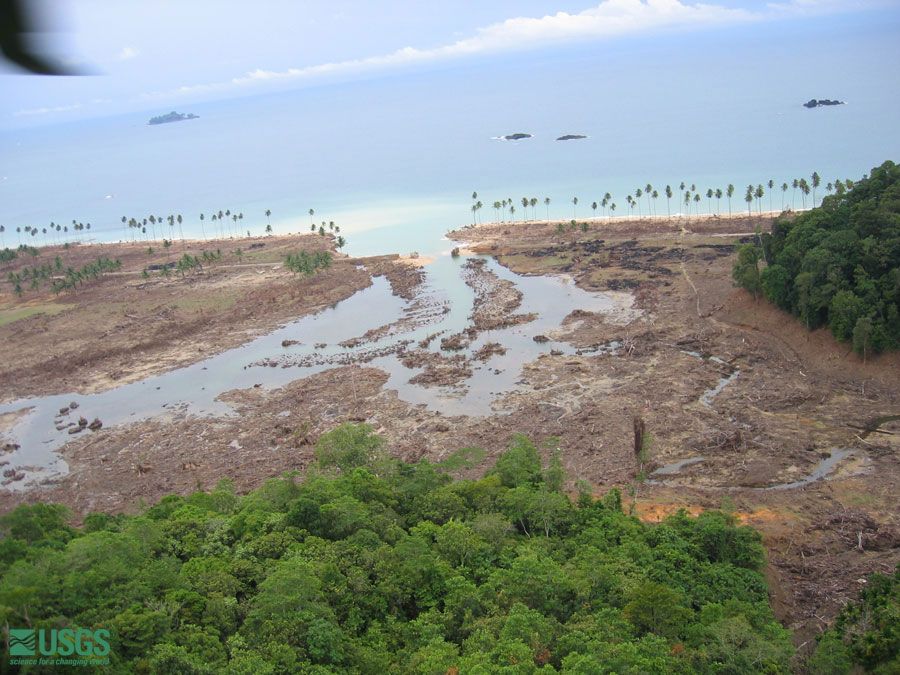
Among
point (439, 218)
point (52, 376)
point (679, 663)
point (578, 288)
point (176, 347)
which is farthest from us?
point (439, 218)

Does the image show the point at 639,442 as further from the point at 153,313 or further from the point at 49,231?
the point at 49,231

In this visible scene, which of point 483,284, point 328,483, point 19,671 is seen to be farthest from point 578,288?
A: point 19,671

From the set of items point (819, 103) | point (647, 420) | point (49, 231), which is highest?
point (819, 103)

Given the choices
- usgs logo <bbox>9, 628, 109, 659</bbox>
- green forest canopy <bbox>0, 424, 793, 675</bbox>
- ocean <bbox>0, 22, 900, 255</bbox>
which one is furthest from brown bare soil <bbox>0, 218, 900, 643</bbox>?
ocean <bbox>0, 22, 900, 255</bbox>

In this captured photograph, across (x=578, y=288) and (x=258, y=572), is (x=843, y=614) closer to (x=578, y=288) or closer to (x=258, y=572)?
(x=258, y=572)

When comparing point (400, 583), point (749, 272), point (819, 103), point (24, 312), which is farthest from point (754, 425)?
point (819, 103)

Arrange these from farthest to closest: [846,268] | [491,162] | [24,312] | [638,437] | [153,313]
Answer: [491,162] → [24,312] → [153,313] → [846,268] → [638,437]

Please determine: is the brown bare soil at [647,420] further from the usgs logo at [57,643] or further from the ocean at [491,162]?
the ocean at [491,162]
